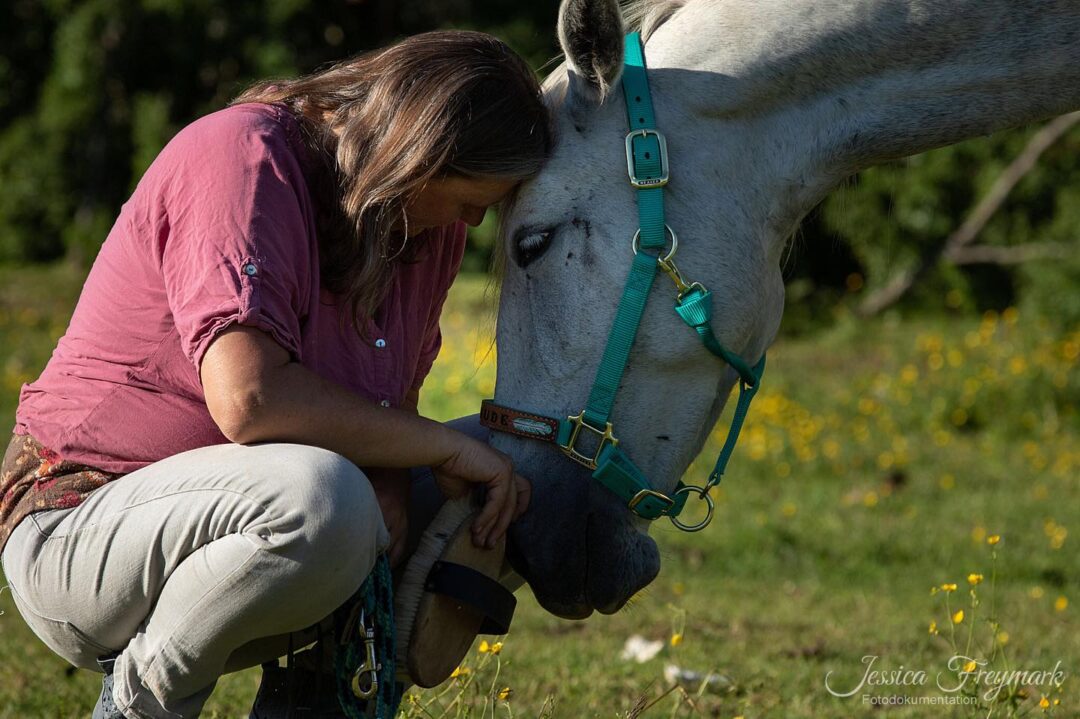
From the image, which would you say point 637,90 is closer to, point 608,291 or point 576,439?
point 608,291

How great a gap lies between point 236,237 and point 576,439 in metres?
0.78

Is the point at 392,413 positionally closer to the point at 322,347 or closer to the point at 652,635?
the point at 322,347

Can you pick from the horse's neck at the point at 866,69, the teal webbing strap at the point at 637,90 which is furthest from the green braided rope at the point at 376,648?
the horse's neck at the point at 866,69

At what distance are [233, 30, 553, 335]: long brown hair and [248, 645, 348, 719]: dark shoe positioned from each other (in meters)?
0.68

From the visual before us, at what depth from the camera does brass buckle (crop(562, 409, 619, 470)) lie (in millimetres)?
2584

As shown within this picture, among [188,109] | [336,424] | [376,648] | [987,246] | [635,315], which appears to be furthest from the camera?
[188,109]

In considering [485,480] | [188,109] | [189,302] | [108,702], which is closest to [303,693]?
[108,702]

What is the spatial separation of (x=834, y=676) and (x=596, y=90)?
1.97 m

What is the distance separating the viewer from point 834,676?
373 cm

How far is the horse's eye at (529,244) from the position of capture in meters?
2.63

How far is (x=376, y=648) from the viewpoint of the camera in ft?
8.00

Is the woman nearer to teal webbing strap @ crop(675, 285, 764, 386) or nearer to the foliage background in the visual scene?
teal webbing strap @ crop(675, 285, 764, 386)

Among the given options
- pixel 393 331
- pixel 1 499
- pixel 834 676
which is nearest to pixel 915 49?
pixel 393 331

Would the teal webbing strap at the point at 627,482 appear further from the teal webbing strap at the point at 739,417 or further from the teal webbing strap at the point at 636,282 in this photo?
the teal webbing strap at the point at 739,417
